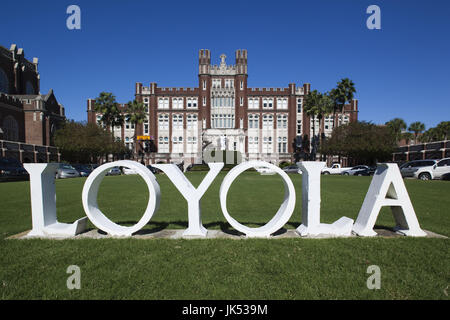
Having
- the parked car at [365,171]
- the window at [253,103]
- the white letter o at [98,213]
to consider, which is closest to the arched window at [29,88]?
the window at [253,103]

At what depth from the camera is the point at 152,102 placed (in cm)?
4812

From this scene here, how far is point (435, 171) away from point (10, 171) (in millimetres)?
33883

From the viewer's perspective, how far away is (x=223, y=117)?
153 ft

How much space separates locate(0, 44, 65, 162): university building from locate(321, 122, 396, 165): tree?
1724 inches

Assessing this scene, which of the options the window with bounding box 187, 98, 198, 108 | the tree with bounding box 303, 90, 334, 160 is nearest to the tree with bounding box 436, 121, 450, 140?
the tree with bounding box 303, 90, 334, 160

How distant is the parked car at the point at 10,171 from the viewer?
17875 mm

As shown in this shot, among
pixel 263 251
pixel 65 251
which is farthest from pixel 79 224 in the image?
pixel 263 251

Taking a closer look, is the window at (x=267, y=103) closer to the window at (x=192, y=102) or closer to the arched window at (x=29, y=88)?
the window at (x=192, y=102)

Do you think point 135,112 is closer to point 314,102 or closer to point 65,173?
point 65,173

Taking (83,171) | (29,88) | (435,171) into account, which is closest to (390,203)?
(435,171)

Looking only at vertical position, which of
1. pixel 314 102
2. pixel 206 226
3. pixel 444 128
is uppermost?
pixel 314 102

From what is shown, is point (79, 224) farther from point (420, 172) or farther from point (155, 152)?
point (155, 152)

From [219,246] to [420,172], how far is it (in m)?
23.4

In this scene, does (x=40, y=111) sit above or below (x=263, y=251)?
above
